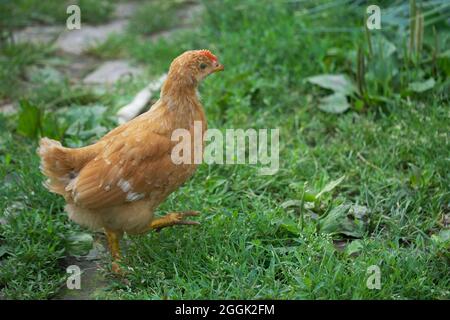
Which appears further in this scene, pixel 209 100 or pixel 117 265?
pixel 209 100

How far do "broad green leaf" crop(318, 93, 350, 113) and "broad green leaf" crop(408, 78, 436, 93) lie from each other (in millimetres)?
489

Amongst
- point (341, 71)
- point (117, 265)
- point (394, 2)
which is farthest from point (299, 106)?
point (117, 265)

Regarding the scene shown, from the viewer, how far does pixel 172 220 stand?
367 cm

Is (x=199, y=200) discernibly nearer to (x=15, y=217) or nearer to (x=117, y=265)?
(x=117, y=265)

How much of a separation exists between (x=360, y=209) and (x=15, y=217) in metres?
2.00

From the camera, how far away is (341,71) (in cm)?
545

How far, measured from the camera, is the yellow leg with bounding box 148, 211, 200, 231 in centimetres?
366
